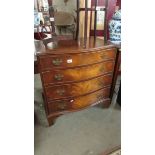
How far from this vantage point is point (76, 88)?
174 cm

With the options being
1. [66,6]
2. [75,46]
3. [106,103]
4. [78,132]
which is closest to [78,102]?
[78,132]

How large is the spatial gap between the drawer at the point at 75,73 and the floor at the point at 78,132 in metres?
0.23

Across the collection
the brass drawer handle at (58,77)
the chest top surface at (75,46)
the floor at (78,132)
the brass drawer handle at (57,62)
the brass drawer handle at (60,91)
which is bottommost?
the floor at (78,132)

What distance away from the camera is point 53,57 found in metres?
1.50

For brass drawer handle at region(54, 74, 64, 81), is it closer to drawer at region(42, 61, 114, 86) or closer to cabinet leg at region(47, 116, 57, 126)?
drawer at region(42, 61, 114, 86)

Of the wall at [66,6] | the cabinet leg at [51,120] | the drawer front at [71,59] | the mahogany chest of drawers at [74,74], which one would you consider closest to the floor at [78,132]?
the cabinet leg at [51,120]

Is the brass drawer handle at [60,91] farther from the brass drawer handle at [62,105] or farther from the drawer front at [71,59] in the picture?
the drawer front at [71,59]

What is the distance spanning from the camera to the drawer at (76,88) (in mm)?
1654

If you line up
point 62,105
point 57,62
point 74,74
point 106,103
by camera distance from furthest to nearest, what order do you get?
1. point 106,103
2. point 62,105
3. point 74,74
4. point 57,62

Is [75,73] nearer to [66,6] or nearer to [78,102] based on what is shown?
[78,102]

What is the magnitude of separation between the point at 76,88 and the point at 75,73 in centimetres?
16

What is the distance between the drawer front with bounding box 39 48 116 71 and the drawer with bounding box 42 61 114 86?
1.9 inches

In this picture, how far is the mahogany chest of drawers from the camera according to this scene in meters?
1.54
